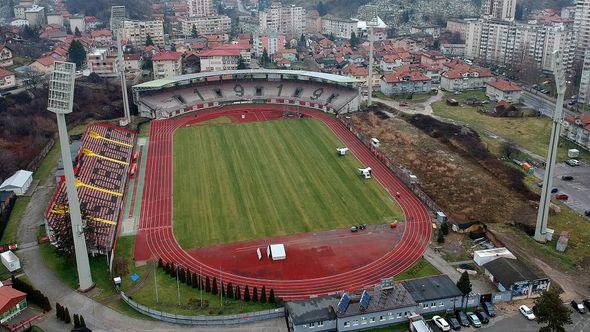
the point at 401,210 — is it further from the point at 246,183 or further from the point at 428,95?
the point at 428,95

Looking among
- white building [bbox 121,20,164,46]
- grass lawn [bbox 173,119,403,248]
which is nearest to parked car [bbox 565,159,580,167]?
grass lawn [bbox 173,119,403,248]

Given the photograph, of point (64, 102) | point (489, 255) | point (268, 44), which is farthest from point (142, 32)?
point (489, 255)

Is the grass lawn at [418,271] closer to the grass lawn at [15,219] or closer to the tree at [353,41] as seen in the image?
the grass lawn at [15,219]

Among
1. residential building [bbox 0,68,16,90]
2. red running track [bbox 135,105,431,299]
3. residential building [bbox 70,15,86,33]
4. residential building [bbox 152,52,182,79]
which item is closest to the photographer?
red running track [bbox 135,105,431,299]

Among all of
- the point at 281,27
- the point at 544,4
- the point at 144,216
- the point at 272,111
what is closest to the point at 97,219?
the point at 144,216

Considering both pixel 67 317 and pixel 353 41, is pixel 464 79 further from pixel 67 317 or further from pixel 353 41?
pixel 67 317

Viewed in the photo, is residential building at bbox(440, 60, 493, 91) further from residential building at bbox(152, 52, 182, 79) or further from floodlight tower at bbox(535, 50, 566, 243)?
floodlight tower at bbox(535, 50, 566, 243)

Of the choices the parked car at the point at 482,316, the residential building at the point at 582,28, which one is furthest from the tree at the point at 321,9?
the parked car at the point at 482,316
